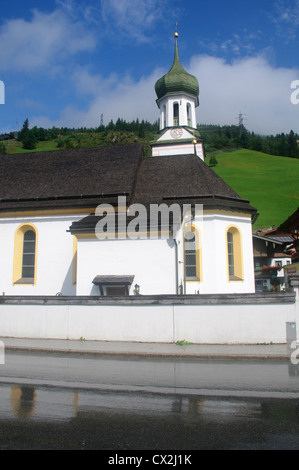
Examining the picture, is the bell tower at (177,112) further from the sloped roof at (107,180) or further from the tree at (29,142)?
the tree at (29,142)

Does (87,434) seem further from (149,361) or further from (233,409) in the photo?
(149,361)

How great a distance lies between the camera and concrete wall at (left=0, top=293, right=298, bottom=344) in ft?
38.6

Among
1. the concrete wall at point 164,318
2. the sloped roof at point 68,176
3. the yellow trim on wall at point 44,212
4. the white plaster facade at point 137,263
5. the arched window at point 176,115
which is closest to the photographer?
the concrete wall at point 164,318

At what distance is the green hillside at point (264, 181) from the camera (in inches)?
2665

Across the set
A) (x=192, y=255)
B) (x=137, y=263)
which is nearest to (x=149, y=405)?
(x=137, y=263)

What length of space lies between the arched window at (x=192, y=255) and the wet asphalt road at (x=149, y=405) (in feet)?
26.5

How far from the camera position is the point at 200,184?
19359 mm

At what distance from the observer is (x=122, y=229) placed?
15453 millimetres

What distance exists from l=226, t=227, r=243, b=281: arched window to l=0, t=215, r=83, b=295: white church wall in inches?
313

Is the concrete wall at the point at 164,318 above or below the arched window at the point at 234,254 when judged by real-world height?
below

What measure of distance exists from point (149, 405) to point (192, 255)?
40.0 feet

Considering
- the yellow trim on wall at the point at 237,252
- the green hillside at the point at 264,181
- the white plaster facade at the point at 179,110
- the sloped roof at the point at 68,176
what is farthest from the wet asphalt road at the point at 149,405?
the green hillside at the point at 264,181
